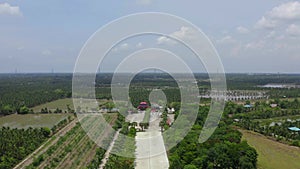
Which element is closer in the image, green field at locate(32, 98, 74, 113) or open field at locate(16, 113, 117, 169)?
open field at locate(16, 113, 117, 169)

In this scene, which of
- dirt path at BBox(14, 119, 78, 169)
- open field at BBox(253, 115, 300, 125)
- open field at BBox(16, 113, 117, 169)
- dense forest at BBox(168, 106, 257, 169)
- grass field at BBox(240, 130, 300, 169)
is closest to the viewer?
dense forest at BBox(168, 106, 257, 169)

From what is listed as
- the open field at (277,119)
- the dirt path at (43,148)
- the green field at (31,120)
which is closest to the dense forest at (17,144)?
the dirt path at (43,148)

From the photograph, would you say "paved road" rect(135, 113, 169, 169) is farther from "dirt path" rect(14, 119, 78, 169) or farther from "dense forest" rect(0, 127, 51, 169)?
"dense forest" rect(0, 127, 51, 169)

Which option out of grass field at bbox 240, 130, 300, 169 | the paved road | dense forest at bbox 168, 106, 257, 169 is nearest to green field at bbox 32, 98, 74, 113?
the paved road

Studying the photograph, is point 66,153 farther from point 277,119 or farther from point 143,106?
point 277,119

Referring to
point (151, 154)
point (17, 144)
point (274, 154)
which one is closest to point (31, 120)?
point (17, 144)

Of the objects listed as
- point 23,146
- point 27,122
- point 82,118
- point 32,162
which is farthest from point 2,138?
point 27,122

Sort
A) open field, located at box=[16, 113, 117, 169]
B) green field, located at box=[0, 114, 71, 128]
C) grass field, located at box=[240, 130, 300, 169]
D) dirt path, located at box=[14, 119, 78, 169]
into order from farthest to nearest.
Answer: green field, located at box=[0, 114, 71, 128]
dirt path, located at box=[14, 119, 78, 169]
open field, located at box=[16, 113, 117, 169]
grass field, located at box=[240, 130, 300, 169]
